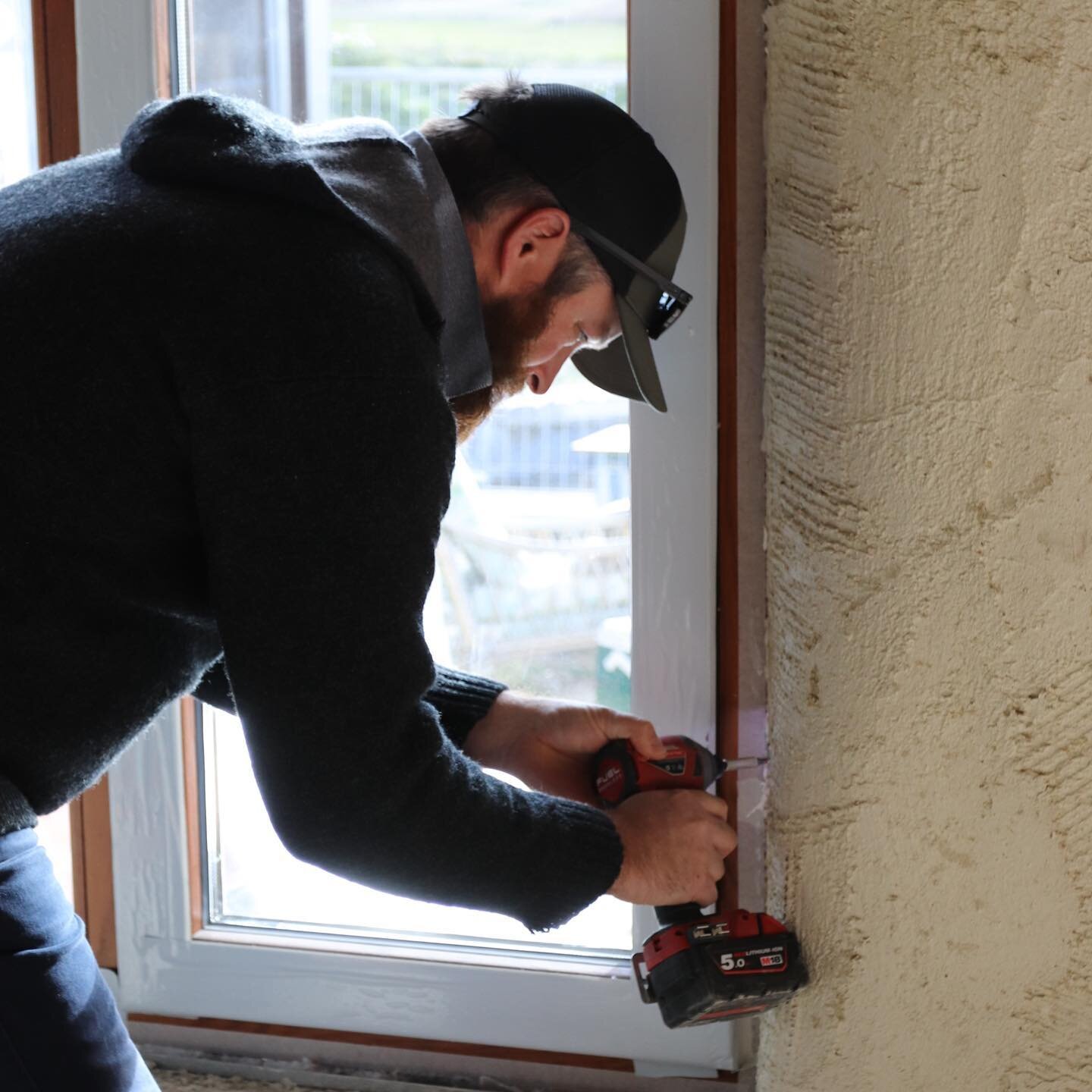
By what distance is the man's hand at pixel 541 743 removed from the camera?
1315 millimetres

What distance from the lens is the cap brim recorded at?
1153 millimetres

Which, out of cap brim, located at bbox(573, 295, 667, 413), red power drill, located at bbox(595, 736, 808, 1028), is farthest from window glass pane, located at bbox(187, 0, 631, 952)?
red power drill, located at bbox(595, 736, 808, 1028)

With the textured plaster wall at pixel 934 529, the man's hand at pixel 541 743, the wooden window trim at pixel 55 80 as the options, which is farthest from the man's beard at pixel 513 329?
the wooden window trim at pixel 55 80

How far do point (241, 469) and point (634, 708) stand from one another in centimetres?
76

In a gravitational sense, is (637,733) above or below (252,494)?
below

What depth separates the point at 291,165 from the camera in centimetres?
87

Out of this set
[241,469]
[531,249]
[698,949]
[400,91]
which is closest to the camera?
[241,469]

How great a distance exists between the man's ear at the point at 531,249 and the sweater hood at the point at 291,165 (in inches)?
4.6

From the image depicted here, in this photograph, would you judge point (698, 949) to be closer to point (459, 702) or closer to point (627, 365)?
point (459, 702)

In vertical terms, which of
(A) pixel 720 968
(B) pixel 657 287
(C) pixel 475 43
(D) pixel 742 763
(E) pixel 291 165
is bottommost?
(A) pixel 720 968

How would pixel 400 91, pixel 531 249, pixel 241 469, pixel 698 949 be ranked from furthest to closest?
1. pixel 400 91
2. pixel 698 949
3. pixel 531 249
4. pixel 241 469

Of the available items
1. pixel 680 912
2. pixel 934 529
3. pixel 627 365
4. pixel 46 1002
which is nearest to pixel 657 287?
pixel 627 365

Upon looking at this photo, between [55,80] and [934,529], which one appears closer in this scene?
[934,529]

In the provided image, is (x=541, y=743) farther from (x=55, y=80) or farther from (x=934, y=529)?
(x=55, y=80)
